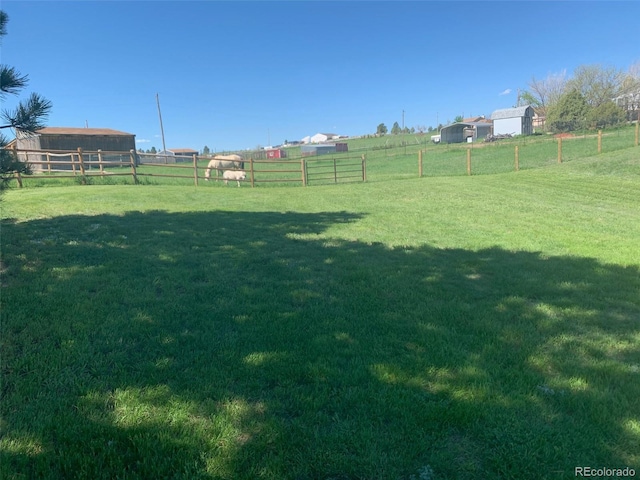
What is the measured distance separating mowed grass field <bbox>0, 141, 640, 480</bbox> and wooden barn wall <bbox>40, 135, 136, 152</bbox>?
132ft

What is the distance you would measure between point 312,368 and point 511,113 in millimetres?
73782

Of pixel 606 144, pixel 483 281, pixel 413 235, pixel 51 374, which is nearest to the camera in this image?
pixel 51 374

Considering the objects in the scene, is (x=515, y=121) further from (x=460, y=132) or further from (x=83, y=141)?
(x=83, y=141)

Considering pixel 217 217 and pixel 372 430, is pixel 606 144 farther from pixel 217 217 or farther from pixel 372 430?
pixel 372 430

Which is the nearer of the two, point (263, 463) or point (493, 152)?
point (263, 463)

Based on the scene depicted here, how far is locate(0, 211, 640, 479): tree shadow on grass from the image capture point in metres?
2.14

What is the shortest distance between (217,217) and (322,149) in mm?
67905

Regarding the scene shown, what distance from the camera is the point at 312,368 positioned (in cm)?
288

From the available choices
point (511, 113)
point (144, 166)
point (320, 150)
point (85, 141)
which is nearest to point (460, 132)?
point (511, 113)

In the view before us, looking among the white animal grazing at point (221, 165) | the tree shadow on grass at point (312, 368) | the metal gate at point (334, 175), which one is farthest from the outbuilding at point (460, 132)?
the tree shadow on grass at point (312, 368)

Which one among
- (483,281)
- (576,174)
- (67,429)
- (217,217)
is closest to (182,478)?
(67,429)

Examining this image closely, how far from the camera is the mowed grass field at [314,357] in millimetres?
2146

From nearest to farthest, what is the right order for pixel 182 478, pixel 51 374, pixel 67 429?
pixel 182 478 → pixel 67 429 → pixel 51 374

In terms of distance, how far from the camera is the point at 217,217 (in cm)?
895
